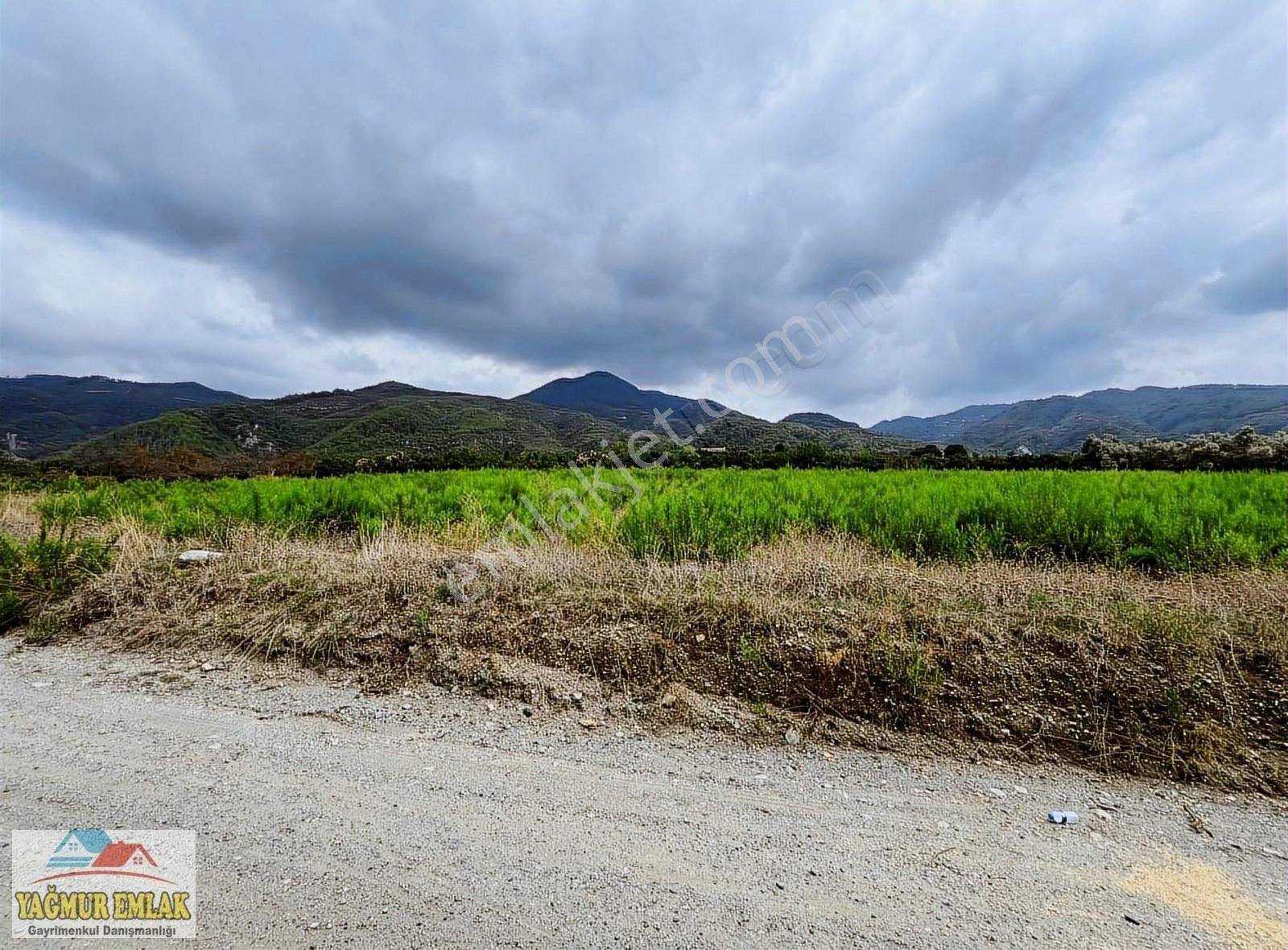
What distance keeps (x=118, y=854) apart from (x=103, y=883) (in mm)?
158

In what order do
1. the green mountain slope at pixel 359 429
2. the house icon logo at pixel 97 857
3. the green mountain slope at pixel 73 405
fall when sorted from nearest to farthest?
the house icon logo at pixel 97 857, the green mountain slope at pixel 359 429, the green mountain slope at pixel 73 405

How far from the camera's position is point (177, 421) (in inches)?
2328

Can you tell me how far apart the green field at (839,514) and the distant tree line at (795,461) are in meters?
8.41

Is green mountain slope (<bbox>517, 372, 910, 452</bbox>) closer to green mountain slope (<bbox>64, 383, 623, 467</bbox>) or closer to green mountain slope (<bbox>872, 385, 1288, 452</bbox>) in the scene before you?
green mountain slope (<bbox>64, 383, 623, 467</bbox>)

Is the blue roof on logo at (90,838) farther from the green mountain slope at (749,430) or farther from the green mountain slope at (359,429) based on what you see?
the green mountain slope at (359,429)

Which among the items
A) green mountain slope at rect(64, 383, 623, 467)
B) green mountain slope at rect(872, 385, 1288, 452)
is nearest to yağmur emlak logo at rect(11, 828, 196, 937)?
green mountain slope at rect(64, 383, 623, 467)

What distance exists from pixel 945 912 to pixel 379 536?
19.3 ft

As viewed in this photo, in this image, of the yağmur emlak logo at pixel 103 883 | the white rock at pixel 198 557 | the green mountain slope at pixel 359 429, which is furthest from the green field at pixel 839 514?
the green mountain slope at pixel 359 429

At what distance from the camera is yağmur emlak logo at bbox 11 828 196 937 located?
1.77 meters

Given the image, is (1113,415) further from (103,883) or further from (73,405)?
(73,405)

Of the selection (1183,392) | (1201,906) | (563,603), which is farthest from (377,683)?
(1183,392)

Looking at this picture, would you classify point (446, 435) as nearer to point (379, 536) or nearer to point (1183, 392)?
point (379, 536)

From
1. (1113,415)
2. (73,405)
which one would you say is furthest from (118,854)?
(1113,415)

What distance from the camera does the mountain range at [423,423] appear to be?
1959 inches
